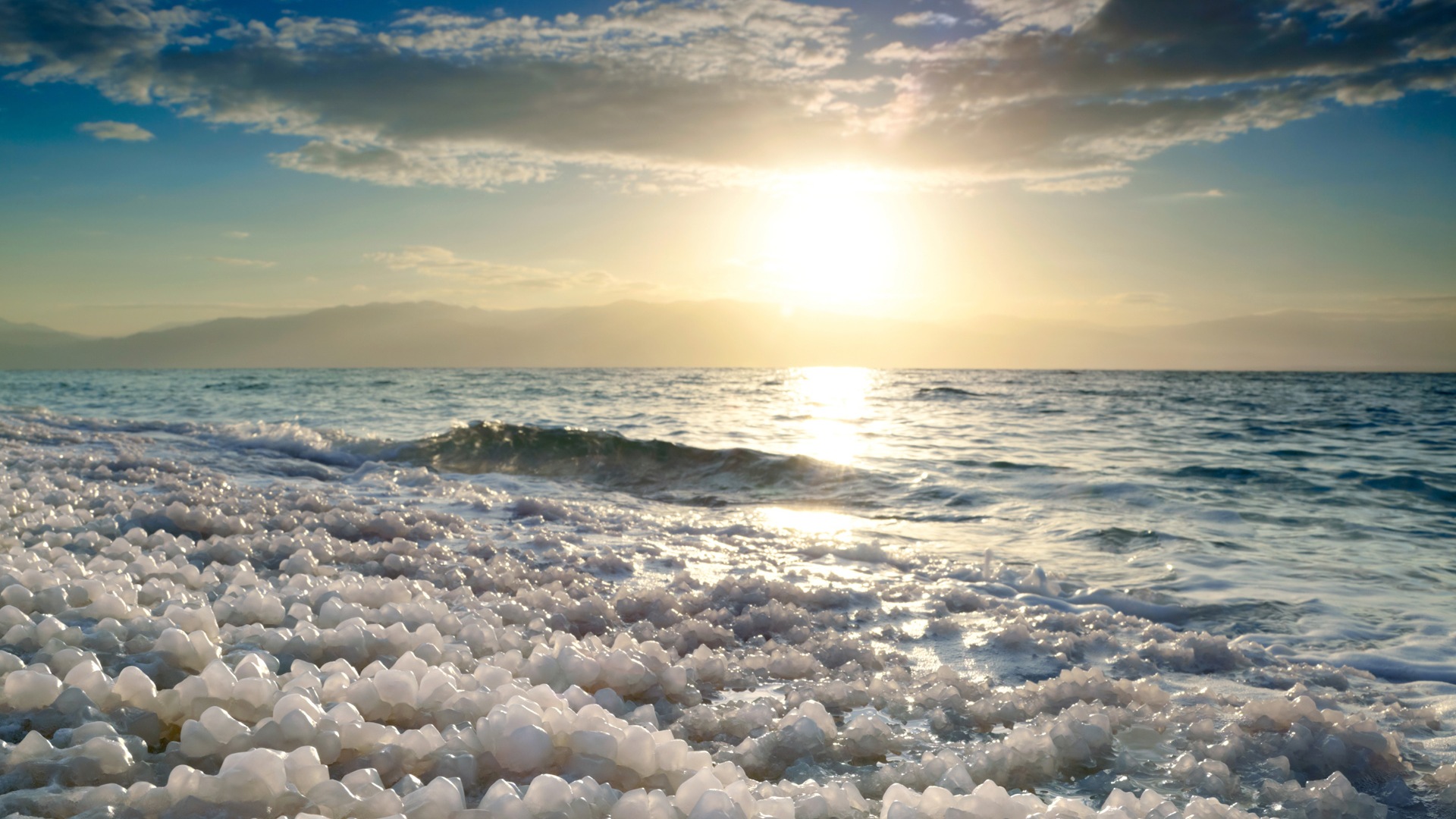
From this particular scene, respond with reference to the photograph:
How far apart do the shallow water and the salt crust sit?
62.2 inches

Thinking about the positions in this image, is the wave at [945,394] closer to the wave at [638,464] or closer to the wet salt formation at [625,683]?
the wave at [638,464]

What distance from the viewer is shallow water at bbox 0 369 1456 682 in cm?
531

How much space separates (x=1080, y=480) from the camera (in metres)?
10.2

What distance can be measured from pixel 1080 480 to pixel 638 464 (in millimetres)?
6551

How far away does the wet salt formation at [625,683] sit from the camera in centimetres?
181

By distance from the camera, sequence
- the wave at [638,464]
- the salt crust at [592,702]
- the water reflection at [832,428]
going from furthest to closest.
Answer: the water reflection at [832,428], the wave at [638,464], the salt crust at [592,702]

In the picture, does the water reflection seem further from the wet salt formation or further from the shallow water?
the wet salt formation

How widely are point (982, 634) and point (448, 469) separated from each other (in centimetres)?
964

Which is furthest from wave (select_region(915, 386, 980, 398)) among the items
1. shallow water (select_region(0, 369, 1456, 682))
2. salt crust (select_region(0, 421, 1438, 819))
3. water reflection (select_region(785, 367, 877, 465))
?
salt crust (select_region(0, 421, 1438, 819))

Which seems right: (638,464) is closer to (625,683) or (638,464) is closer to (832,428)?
(832,428)

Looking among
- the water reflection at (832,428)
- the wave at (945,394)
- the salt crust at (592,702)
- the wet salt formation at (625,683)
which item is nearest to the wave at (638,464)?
the water reflection at (832,428)

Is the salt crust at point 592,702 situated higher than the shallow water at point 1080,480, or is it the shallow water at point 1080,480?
the salt crust at point 592,702

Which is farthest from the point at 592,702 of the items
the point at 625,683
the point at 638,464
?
the point at 638,464

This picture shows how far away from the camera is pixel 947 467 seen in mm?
11570
